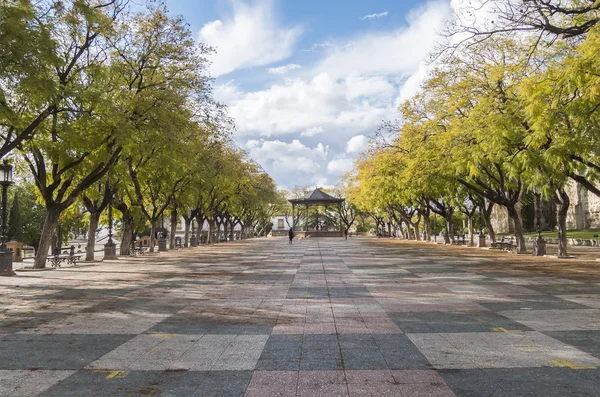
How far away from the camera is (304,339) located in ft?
23.6

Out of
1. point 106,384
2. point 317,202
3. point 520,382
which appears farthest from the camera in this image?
point 317,202

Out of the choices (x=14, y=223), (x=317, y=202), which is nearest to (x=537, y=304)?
(x=14, y=223)

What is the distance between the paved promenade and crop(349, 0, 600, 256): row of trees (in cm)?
486

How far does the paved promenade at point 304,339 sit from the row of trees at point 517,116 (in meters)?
4.86

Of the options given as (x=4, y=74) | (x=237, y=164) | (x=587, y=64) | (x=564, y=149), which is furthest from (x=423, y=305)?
(x=237, y=164)

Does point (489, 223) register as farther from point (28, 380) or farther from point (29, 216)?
point (29, 216)

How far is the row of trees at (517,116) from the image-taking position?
1164 cm

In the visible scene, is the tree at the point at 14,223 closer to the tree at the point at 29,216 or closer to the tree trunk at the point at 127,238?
the tree at the point at 29,216

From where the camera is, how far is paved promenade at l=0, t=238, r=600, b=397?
5105 millimetres

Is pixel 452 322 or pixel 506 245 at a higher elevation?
pixel 506 245

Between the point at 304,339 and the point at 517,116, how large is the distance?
48.6ft

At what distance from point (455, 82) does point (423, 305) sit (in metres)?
15.5

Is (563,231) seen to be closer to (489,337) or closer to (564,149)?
(564,149)

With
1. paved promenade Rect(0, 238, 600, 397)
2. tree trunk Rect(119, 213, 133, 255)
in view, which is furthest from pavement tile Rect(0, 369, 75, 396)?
tree trunk Rect(119, 213, 133, 255)
